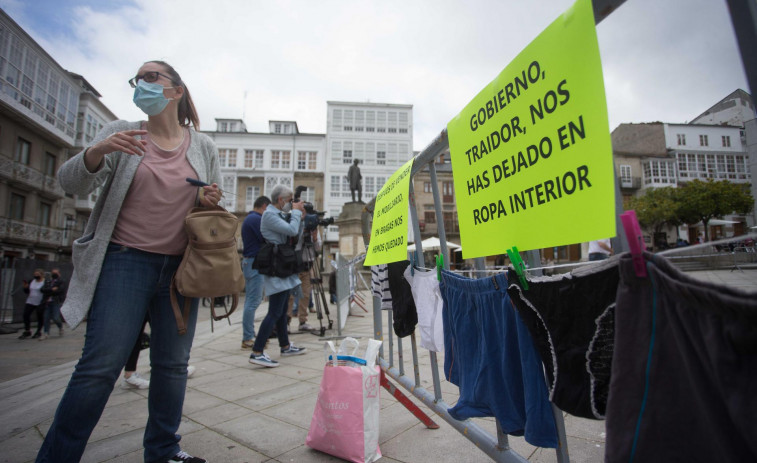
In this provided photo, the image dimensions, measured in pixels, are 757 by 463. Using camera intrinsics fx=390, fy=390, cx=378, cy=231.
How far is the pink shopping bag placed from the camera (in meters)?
1.84

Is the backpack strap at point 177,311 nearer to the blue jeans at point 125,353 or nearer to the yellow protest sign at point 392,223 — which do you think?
the blue jeans at point 125,353

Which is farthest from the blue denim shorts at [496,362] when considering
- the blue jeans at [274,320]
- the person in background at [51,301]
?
the person in background at [51,301]

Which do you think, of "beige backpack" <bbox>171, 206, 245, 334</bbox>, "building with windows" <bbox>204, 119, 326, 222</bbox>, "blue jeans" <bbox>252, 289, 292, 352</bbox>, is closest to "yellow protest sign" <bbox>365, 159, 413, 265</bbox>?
"beige backpack" <bbox>171, 206, 245, 334</bbox>

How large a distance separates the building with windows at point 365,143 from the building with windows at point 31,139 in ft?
69.9

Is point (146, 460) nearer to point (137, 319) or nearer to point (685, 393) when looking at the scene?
point (137, 319)

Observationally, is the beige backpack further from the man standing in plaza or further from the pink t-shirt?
the man standing in plaza

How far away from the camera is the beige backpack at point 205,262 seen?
182 cm

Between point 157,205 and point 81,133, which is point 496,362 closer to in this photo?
point 157,205

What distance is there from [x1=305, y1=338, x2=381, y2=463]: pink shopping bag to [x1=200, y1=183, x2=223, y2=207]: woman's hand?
1013 millimetres

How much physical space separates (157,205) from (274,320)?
2.46m

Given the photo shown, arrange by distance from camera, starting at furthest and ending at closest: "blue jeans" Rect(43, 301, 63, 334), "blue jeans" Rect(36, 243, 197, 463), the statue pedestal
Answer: the statue pedestal, "blue jeans" Rect(43, 301, 63, 334), "blue jeans" Rect(36, 243, 197, 463)

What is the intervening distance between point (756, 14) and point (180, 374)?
2.29 meters

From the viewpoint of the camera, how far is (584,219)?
90 centimetres

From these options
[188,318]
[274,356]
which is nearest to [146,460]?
[188,318]
